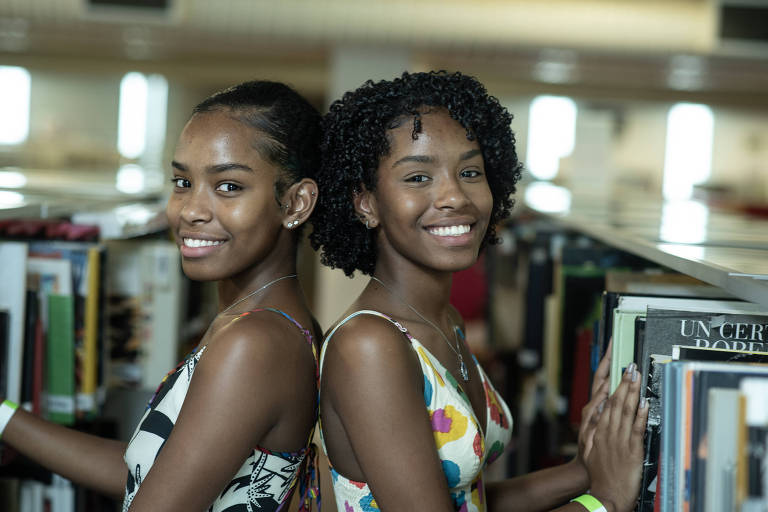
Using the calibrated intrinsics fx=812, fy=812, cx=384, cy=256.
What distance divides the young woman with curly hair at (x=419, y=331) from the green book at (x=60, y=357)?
75cm

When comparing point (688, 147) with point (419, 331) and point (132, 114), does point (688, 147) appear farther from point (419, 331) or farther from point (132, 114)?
point (419, 331)

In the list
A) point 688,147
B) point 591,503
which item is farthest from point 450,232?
point 688,147

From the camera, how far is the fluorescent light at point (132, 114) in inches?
468

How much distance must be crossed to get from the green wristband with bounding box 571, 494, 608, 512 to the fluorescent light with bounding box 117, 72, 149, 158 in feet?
37.1

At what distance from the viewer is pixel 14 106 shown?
11.6 m

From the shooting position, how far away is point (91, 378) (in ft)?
6.84

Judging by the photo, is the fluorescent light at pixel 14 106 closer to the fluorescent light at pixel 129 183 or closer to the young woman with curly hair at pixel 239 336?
the fluorescent light at pixel 129 183

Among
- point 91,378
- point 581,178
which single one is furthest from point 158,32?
point 91,378

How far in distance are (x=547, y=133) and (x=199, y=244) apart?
37.5 ft

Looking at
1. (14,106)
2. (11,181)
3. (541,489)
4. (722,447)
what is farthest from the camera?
(14,106)

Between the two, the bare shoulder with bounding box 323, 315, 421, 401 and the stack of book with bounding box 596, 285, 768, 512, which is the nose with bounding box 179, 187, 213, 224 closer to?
the bare shoulder with bounding box 323, 315, 421, 401

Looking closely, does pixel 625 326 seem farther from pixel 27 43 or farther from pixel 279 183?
pixel 27 43

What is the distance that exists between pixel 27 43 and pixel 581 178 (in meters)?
4.85

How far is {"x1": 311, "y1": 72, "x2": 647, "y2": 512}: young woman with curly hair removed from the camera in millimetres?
1259
